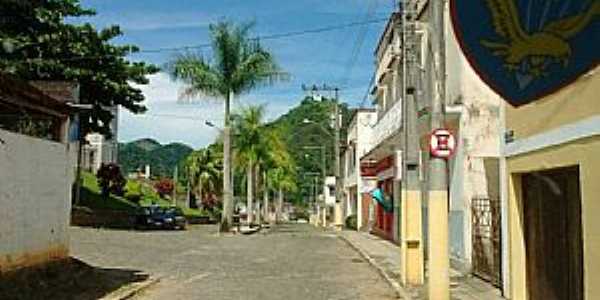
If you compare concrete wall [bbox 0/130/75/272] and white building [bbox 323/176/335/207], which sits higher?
white building [bbox 323/176/335/207]

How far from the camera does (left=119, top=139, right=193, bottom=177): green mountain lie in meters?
125

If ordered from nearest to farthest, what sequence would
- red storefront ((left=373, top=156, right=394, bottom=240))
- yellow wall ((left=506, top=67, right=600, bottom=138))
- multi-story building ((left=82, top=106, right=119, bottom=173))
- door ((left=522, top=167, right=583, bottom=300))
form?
yellow wall ((left=506, top=67, right=600, bottom=138))
door ((left=522, top=167, right=583, bottom=300))
red storefront ((left=373, top=156, right=394, bottom=240))
multi-story building ((left=82, top=106, right=119, bottom=173))

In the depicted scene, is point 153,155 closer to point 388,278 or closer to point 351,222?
point 351,222

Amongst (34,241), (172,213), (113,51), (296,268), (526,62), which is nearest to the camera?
(526,62)

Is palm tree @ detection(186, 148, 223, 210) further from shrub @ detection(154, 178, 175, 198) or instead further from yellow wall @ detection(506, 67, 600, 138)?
yellow wall @ detection(506, 67, 600, 138)

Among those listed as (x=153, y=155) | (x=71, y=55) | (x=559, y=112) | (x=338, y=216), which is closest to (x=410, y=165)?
(x=559, y=112)

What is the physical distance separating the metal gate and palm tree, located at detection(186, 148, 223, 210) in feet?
170

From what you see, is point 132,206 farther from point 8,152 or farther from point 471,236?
point 8,152

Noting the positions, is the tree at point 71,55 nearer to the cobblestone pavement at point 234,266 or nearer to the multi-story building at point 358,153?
the cobblestone pavement at point 234,266

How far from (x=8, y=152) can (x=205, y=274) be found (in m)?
7.71

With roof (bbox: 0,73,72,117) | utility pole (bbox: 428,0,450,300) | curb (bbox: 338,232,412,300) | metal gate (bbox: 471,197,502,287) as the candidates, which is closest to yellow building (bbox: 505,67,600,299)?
utility pole (bbox: 428,0,450,300)

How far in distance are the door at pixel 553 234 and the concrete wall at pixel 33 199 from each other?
7643 mm

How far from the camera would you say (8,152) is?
12.1 meters

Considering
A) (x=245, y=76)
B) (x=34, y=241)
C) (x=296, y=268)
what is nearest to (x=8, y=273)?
(x=34, y=241)
